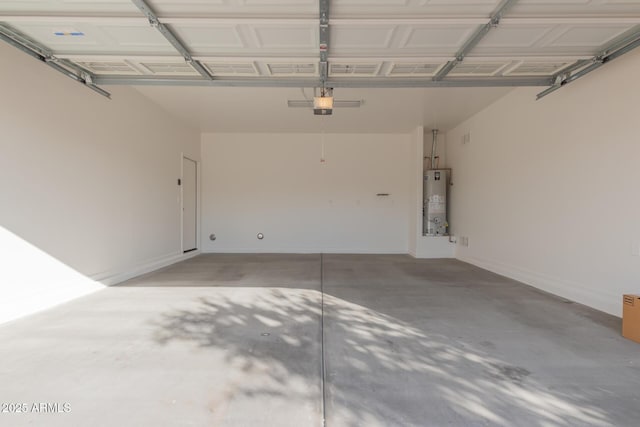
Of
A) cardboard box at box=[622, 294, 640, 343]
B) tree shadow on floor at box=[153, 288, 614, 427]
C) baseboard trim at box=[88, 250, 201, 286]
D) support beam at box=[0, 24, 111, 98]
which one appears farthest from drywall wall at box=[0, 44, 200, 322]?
cardboard box at box=[622, 294, 640, 343]

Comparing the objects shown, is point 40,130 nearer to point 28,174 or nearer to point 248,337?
point 28,174

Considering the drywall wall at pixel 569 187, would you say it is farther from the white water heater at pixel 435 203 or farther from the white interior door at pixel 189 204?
the white interior door at pixel 189 204

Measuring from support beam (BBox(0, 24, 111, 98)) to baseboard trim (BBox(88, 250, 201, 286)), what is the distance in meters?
2.47

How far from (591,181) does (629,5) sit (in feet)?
5.82

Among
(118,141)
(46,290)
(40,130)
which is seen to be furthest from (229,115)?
(46,290)

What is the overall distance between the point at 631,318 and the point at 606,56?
2.59 m

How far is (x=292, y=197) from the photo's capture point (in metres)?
7.73

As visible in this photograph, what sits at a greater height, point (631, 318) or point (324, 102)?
point (324, 102)

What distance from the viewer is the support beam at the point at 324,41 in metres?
2.48

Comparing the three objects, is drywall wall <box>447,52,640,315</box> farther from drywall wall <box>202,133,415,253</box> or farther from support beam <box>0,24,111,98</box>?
support beam <box>0,24,111,98</box>

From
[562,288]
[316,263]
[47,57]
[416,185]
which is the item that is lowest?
[316,263]

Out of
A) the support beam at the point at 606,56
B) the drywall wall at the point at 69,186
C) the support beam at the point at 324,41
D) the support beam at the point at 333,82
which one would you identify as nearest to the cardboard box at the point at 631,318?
the support beam at the point at 606,56

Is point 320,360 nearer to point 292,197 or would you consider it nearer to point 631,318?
point 631,318

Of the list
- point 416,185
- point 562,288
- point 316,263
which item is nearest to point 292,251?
point 316,263
